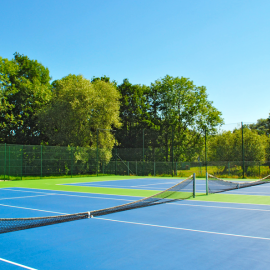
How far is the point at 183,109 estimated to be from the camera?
41.3 meters

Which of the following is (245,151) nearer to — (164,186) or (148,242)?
(164,186)

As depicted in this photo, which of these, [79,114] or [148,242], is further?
[79,114]

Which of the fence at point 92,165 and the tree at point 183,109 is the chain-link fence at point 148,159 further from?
the tree at point 183,109

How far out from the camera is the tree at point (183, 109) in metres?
40.5

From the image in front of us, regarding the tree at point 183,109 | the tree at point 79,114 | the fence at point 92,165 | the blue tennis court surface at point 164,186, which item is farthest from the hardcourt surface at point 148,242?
the tree at point 183,109

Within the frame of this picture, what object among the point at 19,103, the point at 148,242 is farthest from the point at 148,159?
the point at 148,242

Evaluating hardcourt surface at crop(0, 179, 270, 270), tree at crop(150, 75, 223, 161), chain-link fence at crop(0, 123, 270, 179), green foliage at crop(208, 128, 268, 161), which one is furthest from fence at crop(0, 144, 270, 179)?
hardcourt surface at crop(0, 179, 270, 270)

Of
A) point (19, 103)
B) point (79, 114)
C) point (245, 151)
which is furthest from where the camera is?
point (19, 103)

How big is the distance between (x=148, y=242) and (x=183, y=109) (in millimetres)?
36875

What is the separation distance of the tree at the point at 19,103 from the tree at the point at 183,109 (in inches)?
570

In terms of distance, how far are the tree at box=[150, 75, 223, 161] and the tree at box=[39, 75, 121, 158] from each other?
27.1 feet

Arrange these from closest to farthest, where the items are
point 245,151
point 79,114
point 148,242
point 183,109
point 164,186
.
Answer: point 148,242, point 164,186, point 245,151, point 79,114, point 183,109

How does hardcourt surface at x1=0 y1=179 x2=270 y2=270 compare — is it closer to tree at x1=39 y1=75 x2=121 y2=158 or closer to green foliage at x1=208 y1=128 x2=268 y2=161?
green foliage at x1=208 y1=128 x2=268 y2=161

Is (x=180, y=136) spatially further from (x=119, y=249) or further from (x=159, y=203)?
(x=119, y=249)
